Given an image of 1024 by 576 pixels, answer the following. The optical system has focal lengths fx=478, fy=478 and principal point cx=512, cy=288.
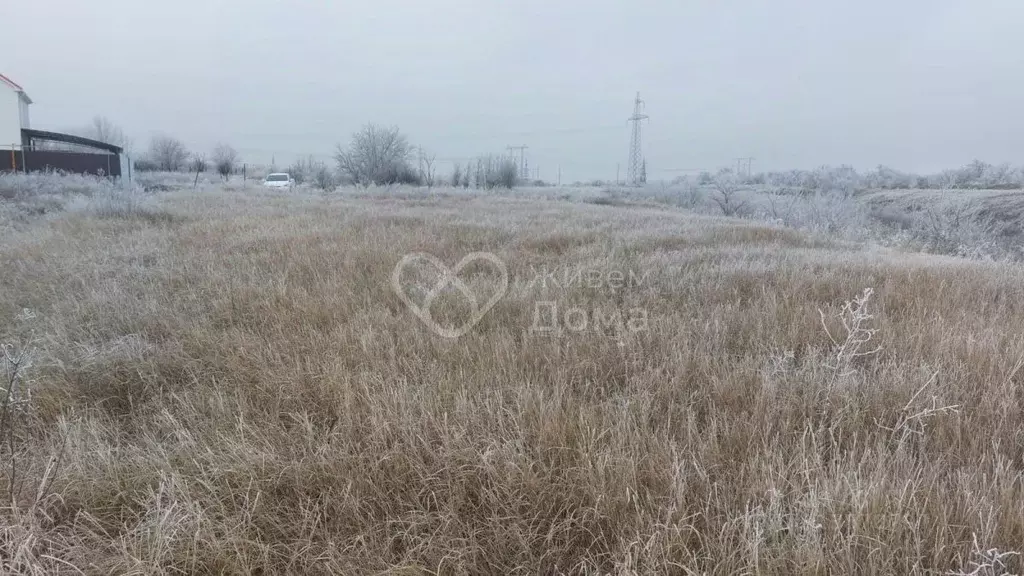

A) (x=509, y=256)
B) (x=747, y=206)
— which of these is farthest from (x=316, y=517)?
(x=747, y=206)

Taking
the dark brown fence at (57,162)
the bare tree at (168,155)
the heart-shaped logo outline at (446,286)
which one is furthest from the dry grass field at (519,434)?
the bare tree at (168,155)

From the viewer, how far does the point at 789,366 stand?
2836 mm

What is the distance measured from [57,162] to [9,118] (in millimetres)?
5125

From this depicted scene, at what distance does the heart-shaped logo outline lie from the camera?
12.5 feet

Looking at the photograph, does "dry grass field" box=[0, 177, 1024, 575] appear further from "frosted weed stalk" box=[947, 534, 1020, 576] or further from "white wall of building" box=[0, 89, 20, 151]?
"white wall of building" box=[0, 89, 20, 151]

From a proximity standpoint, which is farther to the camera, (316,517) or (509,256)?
(509,256)

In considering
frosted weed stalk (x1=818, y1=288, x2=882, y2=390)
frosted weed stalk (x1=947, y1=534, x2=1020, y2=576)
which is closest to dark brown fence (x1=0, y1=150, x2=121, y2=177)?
frosted weed stalk (x1=818, y1=288, x2=882, y2=390)

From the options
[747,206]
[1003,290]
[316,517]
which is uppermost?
[747,206]

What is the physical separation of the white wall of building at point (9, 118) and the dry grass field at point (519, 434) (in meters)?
32.1

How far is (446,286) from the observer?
504 centimetres

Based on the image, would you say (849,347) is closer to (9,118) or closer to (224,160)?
(9,118)

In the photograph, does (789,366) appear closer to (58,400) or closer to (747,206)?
(58,400)

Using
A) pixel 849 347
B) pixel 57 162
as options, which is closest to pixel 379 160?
pixel 57 162

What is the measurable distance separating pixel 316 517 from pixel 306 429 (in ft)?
2.07
